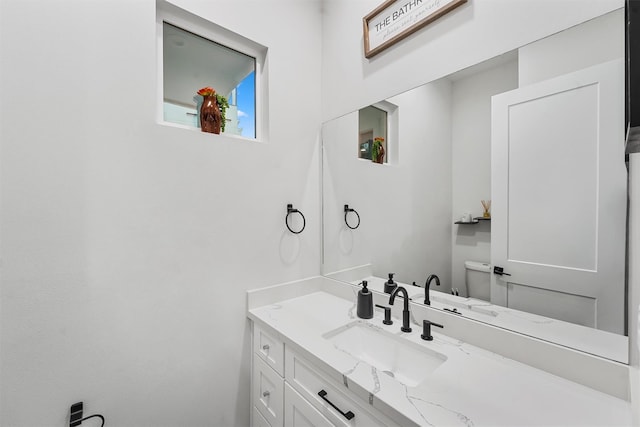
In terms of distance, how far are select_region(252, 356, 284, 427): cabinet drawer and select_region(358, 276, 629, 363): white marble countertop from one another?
0.79m

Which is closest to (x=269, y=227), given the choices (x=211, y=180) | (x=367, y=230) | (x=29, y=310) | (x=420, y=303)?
(x=211, y=180)

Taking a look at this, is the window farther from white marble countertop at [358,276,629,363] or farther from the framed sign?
white marble countertop at [358,276,629,363]

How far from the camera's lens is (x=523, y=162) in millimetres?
1009

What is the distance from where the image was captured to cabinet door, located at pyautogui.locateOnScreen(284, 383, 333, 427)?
1013mm

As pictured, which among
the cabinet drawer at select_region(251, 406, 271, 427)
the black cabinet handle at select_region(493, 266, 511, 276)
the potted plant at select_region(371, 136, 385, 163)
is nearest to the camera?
the black cabinet handle at select_region(493, 266, 511, 276)

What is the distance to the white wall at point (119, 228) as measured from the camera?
963mm

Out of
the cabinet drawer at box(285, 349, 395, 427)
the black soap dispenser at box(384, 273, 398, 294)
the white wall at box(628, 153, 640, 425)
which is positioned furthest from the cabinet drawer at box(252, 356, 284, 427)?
the white wall at box(628, 153, 640, 425)

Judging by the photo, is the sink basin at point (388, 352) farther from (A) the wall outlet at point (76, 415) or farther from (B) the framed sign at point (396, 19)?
(B) the framed sign at point (396, 19)

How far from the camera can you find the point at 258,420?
1.39 meters

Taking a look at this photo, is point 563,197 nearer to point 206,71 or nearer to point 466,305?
point 466,305

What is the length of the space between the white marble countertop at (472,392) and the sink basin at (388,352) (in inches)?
1.6

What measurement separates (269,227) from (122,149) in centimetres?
78

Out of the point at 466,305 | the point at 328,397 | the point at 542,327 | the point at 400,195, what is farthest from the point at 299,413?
the point at 400,195

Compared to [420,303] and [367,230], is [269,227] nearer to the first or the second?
[367,230]
